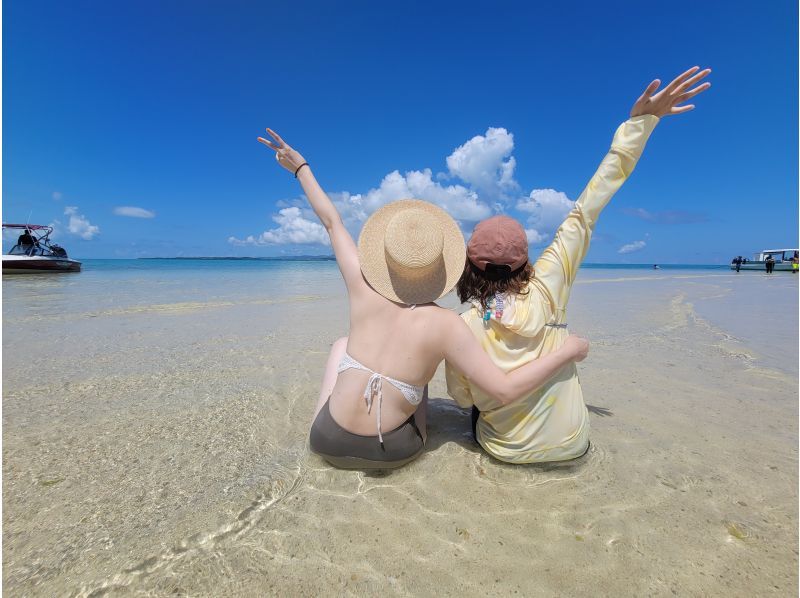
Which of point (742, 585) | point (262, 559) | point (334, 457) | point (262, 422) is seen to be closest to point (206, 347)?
point (262, 422)

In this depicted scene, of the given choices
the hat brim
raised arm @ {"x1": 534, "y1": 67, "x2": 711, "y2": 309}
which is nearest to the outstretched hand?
raised arm @ {"x1": 534, "y1": 67, "x2": 711, "y2": 309}

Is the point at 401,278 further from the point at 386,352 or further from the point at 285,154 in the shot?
the point at 285,154

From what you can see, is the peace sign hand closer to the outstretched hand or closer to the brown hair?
the brown hair

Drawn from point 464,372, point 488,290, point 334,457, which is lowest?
point 334,457

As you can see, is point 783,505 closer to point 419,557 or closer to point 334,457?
point 419,557

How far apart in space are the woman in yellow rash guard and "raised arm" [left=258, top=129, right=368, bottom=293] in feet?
2.09

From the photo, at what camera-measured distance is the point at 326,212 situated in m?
2.46

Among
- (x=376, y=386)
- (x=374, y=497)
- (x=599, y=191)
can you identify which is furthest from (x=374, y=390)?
(x=599, y=191)

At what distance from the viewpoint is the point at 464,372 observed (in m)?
1.91

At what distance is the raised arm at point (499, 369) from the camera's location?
1.83 meters

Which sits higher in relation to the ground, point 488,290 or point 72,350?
point 488,290

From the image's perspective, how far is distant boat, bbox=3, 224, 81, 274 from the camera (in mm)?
18344

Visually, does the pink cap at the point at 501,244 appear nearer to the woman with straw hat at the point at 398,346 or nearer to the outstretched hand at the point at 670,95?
the woman with straw hat at the point at 398,346

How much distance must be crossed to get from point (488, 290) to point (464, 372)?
1.50 feet
